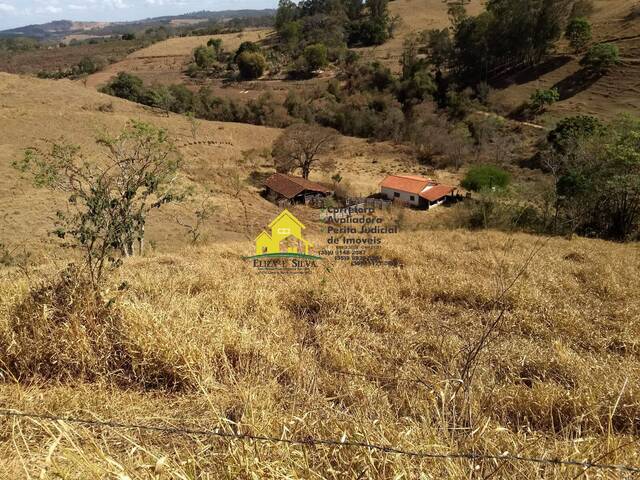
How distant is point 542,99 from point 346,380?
34573 millimetres

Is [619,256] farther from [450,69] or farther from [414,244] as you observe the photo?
[450,69]

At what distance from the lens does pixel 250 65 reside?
43.9 metres

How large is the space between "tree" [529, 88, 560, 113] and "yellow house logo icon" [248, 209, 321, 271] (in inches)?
1154

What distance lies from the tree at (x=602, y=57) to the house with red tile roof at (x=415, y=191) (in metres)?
22.2

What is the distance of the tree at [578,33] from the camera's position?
111 feet

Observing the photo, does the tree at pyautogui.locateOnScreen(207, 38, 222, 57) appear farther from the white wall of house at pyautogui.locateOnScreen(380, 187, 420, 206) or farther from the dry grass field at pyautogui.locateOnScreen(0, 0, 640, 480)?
the dry grass field at pyautogui.locateOnScreen(0, 0, 640, 480)

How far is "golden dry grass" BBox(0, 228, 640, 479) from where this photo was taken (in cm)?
160

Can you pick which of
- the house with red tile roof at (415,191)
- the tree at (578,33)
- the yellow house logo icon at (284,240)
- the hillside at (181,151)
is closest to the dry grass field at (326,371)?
the yellow house logo icon at (284,240)

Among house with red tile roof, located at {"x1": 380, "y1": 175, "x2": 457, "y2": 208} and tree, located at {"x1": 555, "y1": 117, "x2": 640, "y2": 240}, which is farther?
house with red tile roof, located at {"x1": 380, "y1": 175, "x2": 457, "y2": 208}

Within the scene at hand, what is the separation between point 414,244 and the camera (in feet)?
22.7

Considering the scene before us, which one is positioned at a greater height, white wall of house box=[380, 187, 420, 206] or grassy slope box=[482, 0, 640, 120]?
grassy slope box=[482, 0, 640, 120]

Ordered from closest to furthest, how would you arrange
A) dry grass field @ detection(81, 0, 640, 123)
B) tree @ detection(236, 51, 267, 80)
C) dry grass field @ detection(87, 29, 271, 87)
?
dry grass field @ detection(81, 0, 640, 123)
tree @ detection(236, 51, 267, 80)
dry grass field @ detection(87, 29, 271, 87)

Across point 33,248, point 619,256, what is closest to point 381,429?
point 619,256

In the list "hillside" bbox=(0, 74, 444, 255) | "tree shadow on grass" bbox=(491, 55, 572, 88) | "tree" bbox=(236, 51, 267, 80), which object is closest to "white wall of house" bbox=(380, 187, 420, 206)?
"hillside" bbox=(0, 74, 444, 255)
